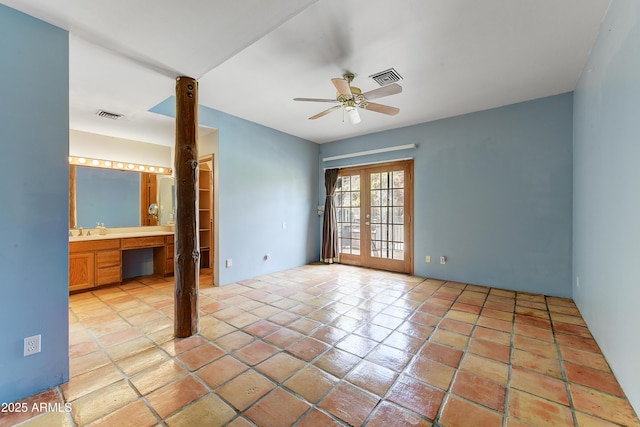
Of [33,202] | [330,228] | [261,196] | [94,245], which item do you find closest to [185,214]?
[33,202]

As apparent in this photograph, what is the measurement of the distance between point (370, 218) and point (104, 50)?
4.47 meters

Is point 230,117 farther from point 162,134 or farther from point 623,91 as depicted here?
point 623,91

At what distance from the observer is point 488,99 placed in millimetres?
3682

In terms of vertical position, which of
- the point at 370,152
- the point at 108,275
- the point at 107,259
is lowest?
the point at 108,275

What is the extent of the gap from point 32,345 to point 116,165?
381cm

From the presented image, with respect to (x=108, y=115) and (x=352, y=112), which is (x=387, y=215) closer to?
(x=352, y=112)

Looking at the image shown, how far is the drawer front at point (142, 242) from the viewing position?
429 cm

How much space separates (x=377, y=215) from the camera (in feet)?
17.2

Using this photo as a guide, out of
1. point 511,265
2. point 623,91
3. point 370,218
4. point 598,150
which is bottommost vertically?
point 511,265

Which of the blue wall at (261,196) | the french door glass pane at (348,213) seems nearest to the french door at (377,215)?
the french door glass pane at (348,213)

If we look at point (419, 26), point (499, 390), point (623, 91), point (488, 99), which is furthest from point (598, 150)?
point (499, 390)

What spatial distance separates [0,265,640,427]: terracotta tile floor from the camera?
1.59 m

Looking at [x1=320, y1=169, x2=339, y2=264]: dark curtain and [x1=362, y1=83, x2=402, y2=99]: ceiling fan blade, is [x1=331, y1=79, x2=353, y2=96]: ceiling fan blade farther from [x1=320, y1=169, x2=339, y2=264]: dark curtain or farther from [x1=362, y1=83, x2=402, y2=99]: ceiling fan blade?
[x1=320, y1=169, x2=339, y2=264]: dark curtain

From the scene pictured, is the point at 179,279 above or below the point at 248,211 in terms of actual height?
below
